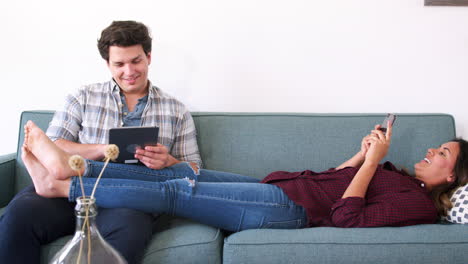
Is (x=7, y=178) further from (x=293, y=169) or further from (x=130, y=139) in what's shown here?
(x=293, y=169)

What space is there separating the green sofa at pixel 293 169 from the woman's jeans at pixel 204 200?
0.06m

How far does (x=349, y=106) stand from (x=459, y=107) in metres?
0.61

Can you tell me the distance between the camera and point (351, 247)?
1.49m

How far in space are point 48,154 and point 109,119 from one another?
0.46 metres

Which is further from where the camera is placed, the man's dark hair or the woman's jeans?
the man's dark hair

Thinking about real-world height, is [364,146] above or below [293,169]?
above

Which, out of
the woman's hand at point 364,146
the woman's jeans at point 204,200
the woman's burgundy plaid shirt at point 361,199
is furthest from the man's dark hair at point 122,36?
the woman's hand at point 364,146

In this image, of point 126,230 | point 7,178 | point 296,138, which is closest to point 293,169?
point 296,138

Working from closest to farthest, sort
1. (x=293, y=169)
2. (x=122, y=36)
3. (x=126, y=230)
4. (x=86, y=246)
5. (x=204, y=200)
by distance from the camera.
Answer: (x=86, y=246)
(x=126, y=230)
(x=204, y=200)
(x=122, y=36)
(x=293, y=169)

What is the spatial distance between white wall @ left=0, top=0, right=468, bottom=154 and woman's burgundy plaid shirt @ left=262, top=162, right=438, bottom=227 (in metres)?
0.67

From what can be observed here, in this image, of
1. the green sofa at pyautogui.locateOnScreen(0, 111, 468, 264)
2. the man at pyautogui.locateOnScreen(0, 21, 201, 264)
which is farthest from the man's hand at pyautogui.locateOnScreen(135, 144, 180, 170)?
the green sofa at pyautogui.locateOnScreen(0, 111, 468, 264)

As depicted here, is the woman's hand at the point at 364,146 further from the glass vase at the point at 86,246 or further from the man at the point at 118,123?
the glass vase at the point at 86,246

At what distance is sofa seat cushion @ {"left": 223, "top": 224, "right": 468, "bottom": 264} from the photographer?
149cm

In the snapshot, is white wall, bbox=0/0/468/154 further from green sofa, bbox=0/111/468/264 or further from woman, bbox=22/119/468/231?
woman, bbox=22/119/468/231
